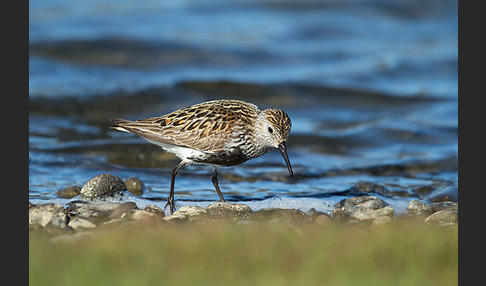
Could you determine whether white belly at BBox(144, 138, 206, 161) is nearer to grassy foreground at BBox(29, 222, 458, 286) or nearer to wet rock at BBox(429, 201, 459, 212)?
grassy foreground at BBox(29, 222, 458, 286)

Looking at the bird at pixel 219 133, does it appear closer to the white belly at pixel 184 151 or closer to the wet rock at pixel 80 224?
the white belly at pixel 184 151

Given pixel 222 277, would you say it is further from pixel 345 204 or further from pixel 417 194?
pixel 417 194

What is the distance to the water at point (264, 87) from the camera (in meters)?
12.1

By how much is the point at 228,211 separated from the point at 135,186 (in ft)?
9.28

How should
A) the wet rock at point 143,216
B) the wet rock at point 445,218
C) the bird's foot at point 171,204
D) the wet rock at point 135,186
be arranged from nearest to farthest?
the wet rock at point 143,216, the wet rock at point 445,218, the bird's foot at point 171,204, the wet rock at point 135,186

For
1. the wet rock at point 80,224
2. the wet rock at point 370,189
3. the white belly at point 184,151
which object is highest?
the white belly at point 184,151

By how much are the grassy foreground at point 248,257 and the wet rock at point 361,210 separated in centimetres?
145

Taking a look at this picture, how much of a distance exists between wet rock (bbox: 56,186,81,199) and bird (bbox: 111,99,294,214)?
4.54ft

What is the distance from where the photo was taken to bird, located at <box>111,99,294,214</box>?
9.33 meters

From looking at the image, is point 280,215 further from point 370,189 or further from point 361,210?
point 370,189

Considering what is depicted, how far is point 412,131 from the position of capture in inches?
604

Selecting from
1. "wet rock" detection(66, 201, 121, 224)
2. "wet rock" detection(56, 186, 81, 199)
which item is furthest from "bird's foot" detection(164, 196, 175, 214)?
"wet rock" detection(56, 186, 81, 199)

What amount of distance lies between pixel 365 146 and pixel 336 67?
19.6 ft

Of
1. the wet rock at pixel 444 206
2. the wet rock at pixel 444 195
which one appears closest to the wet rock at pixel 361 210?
the wet rock at pixel 444 206
